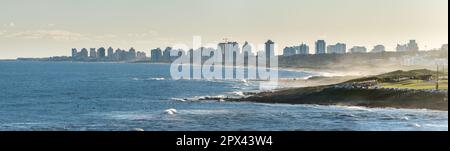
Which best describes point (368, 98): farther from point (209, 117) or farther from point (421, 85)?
point (209, 117)

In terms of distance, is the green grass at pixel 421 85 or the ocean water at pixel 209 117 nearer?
the ocean water at pixel 209 117

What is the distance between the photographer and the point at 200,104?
89.8 meters

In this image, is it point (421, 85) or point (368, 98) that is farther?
point (421, 85)

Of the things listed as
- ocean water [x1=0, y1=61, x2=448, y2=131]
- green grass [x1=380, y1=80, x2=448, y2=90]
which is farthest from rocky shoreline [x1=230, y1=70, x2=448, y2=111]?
green grass [x1=380, y1=80, x2=448, y2=90]

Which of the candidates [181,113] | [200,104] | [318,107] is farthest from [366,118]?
[200,104]

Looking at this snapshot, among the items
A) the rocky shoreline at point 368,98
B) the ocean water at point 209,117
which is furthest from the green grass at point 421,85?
the ocean water at point 209,117

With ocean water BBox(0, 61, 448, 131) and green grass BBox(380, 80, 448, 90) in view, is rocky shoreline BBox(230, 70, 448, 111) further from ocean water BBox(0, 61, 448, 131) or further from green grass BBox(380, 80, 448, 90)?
green grass BBox(380, 80, 448, 90)

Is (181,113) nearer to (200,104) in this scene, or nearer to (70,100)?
(200,104)

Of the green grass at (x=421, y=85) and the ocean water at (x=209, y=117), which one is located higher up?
the green grass at (x=421, y=85)

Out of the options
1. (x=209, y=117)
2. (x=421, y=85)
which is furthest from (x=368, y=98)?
(x=209, y=117)

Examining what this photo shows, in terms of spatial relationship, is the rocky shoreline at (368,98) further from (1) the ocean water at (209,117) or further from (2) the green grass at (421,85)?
(2) the green grass at (421,85)

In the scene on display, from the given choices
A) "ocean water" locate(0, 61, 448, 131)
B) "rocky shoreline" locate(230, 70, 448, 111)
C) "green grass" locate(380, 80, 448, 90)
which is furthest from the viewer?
"green grass" locate(380, 80, 448, 90)

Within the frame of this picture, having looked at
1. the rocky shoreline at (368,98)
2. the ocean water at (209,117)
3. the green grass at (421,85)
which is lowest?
the ocean water at (209,117)
